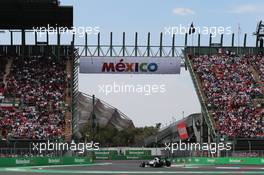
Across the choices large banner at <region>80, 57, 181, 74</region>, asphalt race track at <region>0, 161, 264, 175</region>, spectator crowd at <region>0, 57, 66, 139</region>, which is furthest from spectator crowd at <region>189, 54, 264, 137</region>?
asphalt race track at <region>0, 161, 264, 175</region>

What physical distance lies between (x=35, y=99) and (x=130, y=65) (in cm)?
1395

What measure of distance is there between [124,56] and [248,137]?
71.3ft

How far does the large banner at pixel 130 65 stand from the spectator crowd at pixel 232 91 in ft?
13.3

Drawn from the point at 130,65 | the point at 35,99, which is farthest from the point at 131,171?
the point at 130,65

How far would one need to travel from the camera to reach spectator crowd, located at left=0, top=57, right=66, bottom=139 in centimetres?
6800

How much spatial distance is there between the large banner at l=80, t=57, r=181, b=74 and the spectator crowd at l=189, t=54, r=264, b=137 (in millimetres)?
4058

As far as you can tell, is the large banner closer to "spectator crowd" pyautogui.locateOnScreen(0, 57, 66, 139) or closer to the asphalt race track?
"spectator crowd" pyautogui.locateOnScreen(0, 57, 66, 139)

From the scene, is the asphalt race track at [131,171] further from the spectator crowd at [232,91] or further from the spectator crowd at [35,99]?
the spectator crowd at [232,91]

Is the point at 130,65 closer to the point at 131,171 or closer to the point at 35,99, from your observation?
the point at 35,99

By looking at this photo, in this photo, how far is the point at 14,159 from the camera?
174ft

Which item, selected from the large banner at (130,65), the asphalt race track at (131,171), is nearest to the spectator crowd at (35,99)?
the large banner at (130,65)

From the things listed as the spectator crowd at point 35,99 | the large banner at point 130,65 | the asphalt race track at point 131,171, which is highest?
the large banner at point 130,65

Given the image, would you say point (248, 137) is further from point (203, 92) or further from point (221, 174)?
point (221, 174)

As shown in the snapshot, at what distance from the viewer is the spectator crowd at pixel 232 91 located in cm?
7069
